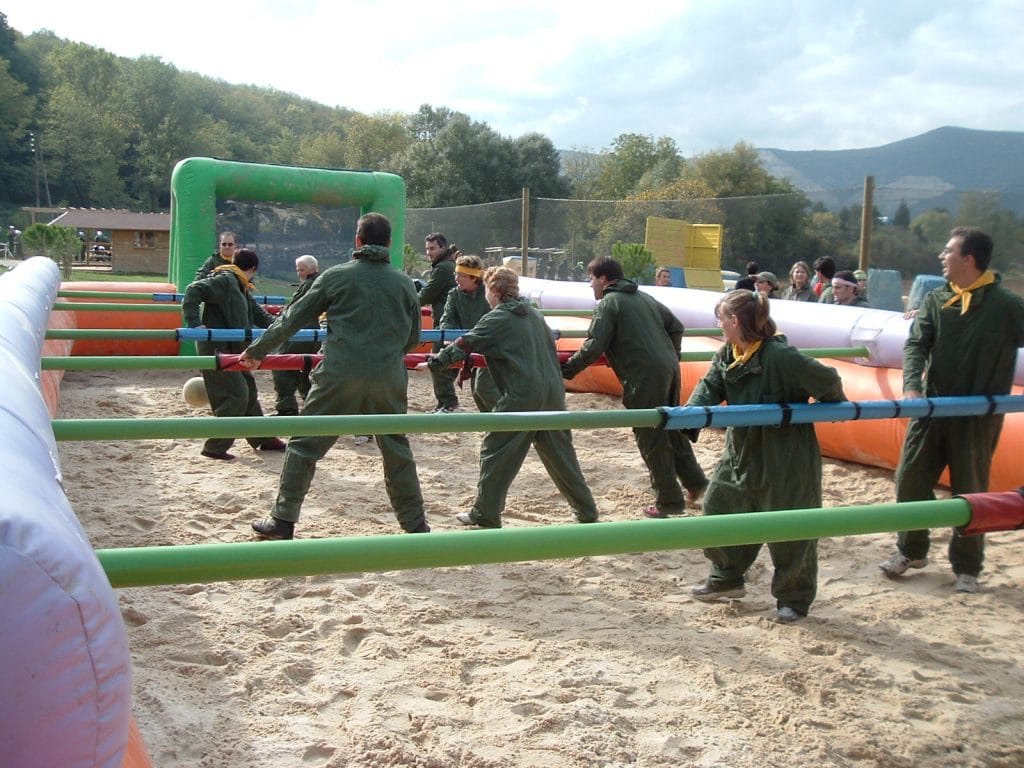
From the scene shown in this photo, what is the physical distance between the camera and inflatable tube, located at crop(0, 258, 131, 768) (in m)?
1.08

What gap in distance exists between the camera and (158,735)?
2969mm

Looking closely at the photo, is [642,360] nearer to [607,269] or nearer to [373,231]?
[607,269]

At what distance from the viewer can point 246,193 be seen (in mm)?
12242

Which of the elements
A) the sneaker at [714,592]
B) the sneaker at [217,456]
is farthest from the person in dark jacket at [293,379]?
the sneaker at [714,592]

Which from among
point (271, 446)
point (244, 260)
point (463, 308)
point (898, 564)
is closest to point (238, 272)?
point (244, 260)

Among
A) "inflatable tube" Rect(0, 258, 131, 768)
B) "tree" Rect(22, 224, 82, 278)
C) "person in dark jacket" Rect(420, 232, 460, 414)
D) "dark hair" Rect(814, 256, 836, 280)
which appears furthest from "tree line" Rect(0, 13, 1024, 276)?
"tree" Rect(22, 224, 82, 278)

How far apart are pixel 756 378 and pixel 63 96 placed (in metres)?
71.9

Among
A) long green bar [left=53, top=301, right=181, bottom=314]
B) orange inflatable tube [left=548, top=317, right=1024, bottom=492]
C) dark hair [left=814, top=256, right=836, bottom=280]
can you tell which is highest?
dark hair [left=814, top=256, right=836, bottom=280]

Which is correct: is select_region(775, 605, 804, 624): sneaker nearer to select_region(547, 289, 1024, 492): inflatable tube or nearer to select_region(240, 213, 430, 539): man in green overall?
select_region(240, 213, 430, 539): man in green overall

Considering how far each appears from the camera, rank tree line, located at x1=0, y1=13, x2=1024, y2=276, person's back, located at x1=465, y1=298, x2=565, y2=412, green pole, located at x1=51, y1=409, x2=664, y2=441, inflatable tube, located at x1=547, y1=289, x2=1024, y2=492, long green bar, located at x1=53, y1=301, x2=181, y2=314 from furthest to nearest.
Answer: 1. tree line, located at x1=0, y1=13, x2=1024, y2=276
2. long green bar, located at x1=53, y1=301, x2=181, y2=314
3. inflatable tube, located at x1=547, y1=289, x2=1024, y2=492
4. person's back, located at x1=465, y1=298, x2=565, y2=412
5. green pole, located at x1=51, y1=409, x2=664, y2=441

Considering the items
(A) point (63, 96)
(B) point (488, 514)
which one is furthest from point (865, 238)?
(A) point (63, 96)

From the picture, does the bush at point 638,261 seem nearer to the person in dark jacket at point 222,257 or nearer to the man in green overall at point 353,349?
the person in dark jacket at point 222,257

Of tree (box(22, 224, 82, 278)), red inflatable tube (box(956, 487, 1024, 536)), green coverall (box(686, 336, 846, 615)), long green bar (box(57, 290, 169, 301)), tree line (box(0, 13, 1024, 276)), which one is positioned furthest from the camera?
tree (box(22, 224, 82, 278))

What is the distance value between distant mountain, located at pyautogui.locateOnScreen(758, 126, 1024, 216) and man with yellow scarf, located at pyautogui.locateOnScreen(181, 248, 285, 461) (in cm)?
664
